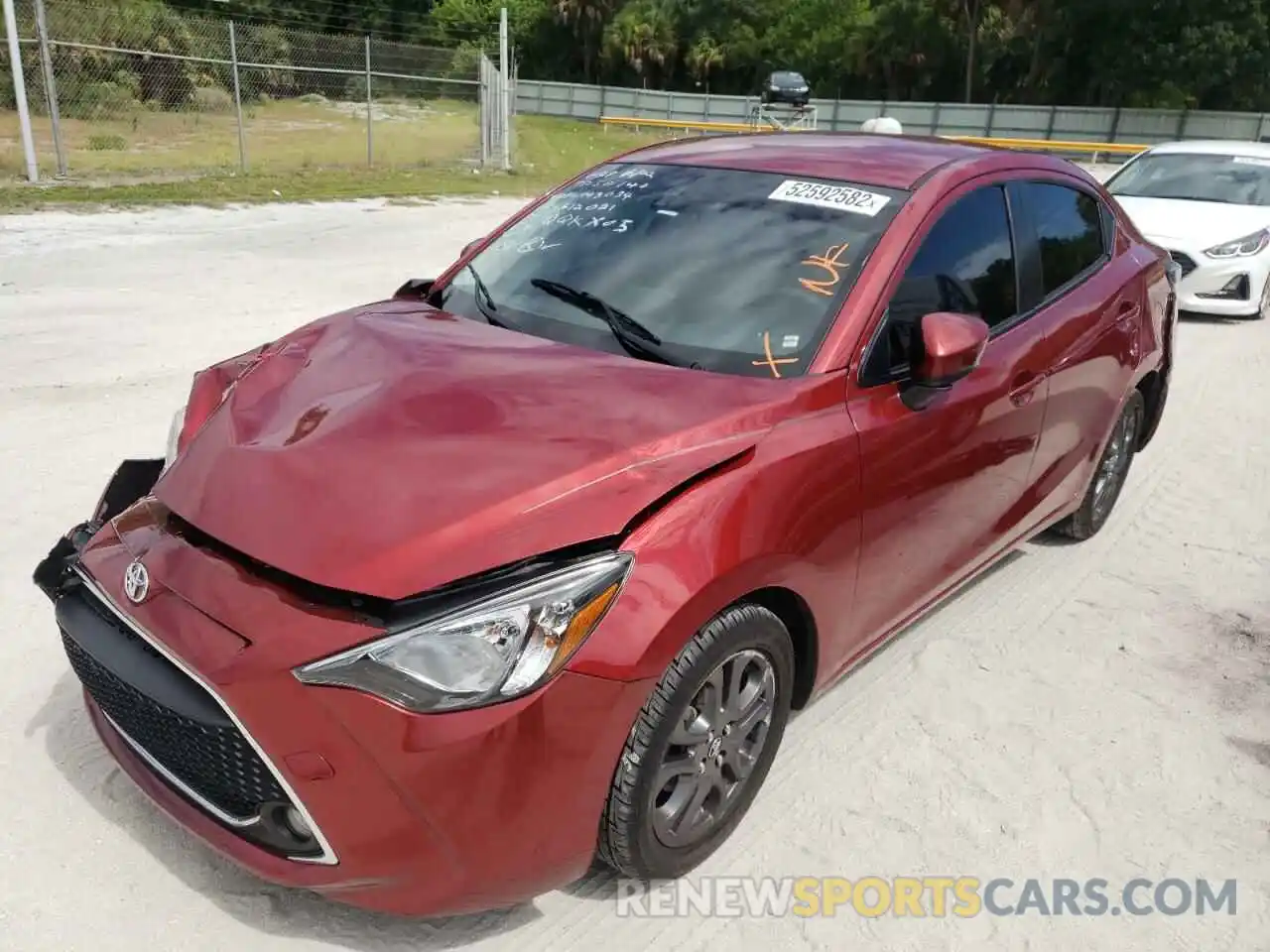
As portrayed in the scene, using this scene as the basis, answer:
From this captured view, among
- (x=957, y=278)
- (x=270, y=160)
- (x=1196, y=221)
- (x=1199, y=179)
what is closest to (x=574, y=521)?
(x=957, y=278)

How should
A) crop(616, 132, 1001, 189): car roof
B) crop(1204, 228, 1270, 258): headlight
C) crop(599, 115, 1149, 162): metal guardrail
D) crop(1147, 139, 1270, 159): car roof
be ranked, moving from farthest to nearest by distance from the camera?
crop(599, 115, 1149, 162): metal guardrail
crop(1147, 139, 1270, 159): car roof
crop(1204, 228, 1270, 258): headlight
crop(616, 132, 1001, 189): car roof

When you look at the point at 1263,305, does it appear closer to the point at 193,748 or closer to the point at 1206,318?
the point at 1206,318

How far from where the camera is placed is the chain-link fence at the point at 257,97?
18.1m

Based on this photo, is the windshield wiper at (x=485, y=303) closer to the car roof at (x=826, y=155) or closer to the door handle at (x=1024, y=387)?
the car roof at (x=826, y=155)

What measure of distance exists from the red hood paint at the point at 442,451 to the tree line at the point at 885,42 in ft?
117

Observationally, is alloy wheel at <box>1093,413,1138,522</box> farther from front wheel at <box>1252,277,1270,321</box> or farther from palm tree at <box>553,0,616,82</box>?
palm tree at <box>553,0,616,82</box>

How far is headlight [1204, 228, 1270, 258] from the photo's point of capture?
9.20 m

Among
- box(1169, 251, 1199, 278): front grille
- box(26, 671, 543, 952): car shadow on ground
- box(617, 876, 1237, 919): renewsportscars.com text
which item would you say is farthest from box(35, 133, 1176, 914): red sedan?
box(1169, 251, 1199, 278): front grille

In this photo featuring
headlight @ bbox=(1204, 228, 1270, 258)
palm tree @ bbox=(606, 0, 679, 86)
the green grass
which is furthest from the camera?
palm tree @ bbox=(606, 0, 679, 86)

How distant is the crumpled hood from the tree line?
29851 mm

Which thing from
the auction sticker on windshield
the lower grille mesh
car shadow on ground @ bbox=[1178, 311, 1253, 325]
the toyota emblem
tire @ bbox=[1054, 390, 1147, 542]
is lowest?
car shadow on ground @ bbox=[1178, 311, 1253, 325]

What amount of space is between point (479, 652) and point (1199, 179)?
10.6 m

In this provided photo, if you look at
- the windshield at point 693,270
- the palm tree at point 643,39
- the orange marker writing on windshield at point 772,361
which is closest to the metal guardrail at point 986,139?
the palm tree at point 643,39

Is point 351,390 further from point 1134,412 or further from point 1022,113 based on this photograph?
point 1022,113
